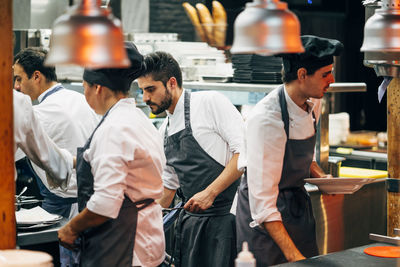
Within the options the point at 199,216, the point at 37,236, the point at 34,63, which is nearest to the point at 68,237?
the point at 37,236

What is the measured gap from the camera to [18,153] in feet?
16.5

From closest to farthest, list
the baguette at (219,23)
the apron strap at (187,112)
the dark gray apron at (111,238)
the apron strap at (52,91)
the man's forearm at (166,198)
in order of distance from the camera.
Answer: the dark gray apron at (111,238), the apron strap at (187,112), the man's forearm at (166,198), the apron strap at (52,91), the baguette at (219,23)

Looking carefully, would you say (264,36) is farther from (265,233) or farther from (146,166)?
(265,233)

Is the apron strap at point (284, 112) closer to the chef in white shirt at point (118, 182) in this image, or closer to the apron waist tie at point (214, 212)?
the chef in white shirt at point (118, 182)

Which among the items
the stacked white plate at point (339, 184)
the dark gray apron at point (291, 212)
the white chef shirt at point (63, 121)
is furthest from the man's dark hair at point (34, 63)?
the stacked white plate at point (339, 184)

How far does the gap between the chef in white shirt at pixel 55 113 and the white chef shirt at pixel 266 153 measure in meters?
1.69

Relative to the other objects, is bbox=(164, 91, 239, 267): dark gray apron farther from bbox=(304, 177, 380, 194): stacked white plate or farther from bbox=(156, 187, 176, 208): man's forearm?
bbox=(304, 177, 380, 194): stacked white plate

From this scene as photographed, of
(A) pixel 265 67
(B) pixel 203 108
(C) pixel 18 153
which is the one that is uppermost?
(A) pixel 265 67

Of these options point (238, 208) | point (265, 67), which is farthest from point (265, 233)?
point (265, 67)

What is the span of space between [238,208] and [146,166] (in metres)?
0.79

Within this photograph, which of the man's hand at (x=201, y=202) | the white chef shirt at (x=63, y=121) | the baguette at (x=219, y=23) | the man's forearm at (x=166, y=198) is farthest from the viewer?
the baguette at (x=219, y=23)

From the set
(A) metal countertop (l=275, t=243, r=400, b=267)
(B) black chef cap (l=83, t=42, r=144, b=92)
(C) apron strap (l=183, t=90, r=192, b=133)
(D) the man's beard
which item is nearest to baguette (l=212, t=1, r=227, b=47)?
(C) apron strap (l=183, t=90, r=192, b=133)

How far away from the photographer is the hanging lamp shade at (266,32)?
2383 millimetres

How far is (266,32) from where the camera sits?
94.0 inches
